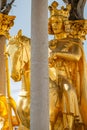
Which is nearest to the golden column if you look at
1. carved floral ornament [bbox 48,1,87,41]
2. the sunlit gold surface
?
the sunlit gold surface

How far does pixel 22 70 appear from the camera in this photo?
222 inches

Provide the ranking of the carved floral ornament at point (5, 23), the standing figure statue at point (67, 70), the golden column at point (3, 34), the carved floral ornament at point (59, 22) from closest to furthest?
the standing figure statue at point (67, 70) → the carved floral ornament at point (59, 22) → the golden column at point (3, 34) → the carved floral ornament at point (5, 23)

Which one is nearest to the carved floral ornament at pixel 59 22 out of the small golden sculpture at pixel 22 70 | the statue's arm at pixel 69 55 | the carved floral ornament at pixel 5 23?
the statue's arm at pixel 69 55

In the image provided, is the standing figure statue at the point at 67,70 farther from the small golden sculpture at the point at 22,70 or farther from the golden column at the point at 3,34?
the golden column at the point at 3,34

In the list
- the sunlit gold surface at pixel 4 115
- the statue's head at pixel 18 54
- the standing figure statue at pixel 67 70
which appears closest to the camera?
the statue's head at pixel 18 54

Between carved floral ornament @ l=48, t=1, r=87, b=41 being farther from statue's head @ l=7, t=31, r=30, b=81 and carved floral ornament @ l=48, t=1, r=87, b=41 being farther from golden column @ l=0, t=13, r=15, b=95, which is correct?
golden column @ l=0, t=13, r=15, b=95

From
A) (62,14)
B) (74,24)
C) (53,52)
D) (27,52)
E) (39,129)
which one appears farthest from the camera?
→ (74,24)

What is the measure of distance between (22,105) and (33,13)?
50.2 inches

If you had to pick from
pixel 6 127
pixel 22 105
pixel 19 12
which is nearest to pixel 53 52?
pixel 22 105

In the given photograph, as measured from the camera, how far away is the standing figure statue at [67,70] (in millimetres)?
5895

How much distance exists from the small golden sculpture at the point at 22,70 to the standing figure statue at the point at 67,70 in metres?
0.39

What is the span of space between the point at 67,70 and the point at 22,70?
873 mm

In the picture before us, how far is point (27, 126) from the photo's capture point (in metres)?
5.69

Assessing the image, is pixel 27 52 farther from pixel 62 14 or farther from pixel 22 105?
pixel 62 14
